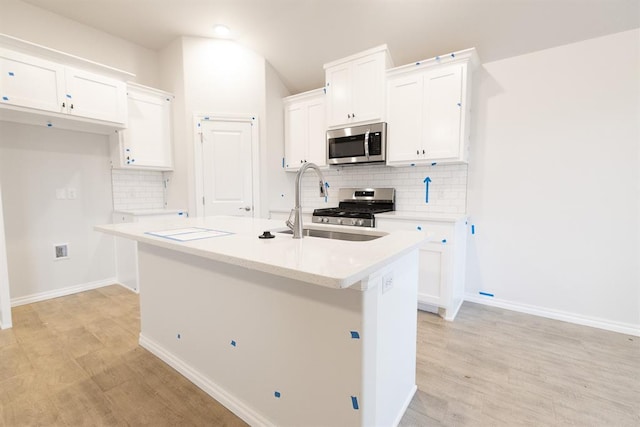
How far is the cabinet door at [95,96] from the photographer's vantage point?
279 cm

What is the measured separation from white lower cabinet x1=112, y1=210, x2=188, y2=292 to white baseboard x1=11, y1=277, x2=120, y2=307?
0.49 ft

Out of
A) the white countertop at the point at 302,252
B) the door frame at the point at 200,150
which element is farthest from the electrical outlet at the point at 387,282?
the door frame at the point at 200,150

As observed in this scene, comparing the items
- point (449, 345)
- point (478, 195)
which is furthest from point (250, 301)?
point (478, 195)

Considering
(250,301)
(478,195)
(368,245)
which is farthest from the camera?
(478,195)

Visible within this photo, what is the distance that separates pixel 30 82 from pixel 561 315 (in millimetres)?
5202

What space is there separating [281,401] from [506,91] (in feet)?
10.6

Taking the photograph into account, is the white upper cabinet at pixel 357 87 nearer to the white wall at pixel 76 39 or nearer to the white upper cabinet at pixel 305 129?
the white upper cabinet at pixel 305 129

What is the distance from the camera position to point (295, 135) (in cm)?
400

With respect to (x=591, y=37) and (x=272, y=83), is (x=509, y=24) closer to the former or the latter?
(x=591, y=37)

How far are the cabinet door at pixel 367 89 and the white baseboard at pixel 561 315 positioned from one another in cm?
223

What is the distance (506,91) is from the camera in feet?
9.29

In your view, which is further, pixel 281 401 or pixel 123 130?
pixel 123 130

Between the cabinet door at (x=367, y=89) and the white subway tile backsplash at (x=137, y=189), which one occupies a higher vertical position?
the cabinet door at (x=367, y=89)

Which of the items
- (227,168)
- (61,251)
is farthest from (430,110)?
(61,251)
